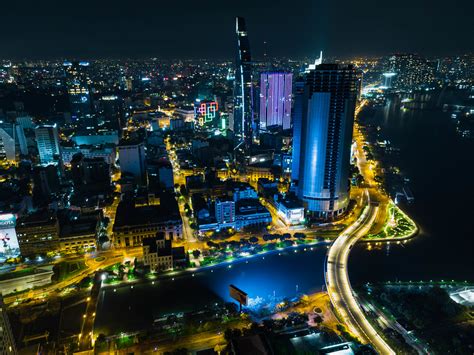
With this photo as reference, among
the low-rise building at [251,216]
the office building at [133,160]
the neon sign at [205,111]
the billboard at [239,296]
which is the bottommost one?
the billboard at [239,296]

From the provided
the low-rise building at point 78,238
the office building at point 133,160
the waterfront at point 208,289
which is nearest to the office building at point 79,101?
the office building at point 133,160

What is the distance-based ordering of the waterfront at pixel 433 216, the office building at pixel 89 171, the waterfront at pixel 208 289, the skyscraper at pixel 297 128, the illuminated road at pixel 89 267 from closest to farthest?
1. the waterfront at pixel 208 289
2. the illuminated road at pixel 89 267
3. the waterfront at pixel 433 216
4. the skyscraper at pixel 297 128
5. the office building at pixel 89 171

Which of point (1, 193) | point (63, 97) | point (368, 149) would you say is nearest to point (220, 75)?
point (63, 97)

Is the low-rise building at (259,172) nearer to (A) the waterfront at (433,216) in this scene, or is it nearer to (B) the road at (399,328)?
(A) the waterfront at (433,216)

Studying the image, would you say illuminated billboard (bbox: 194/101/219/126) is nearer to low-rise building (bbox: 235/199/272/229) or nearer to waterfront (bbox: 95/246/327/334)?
low-rise building (bbox: 235/199/272/229)

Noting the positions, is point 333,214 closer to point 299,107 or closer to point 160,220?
point 299,107

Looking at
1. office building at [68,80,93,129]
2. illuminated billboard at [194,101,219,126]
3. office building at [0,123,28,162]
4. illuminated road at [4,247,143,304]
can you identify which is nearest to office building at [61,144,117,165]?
office building at [0,123,28,162]

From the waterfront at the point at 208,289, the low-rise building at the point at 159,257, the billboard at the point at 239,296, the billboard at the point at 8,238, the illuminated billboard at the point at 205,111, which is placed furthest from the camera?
the illuminated billboard at the point at 205,111
